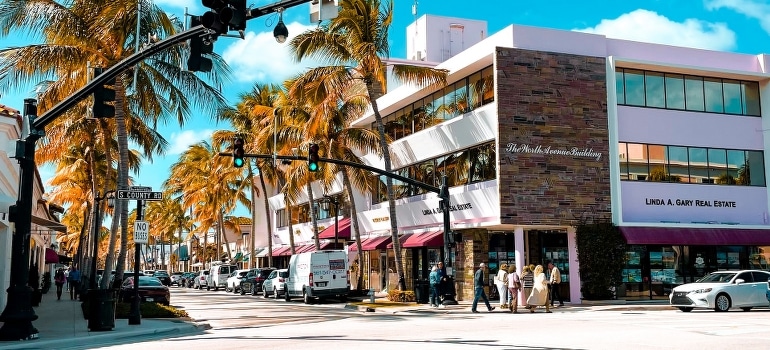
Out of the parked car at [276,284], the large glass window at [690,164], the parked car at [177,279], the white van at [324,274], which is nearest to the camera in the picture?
the large glass window at [690,164]

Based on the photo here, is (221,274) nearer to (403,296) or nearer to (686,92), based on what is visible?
(403,296)

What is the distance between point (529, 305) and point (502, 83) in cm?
919

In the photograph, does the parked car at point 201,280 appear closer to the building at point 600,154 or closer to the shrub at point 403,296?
the building at point 600,154

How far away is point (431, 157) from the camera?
116 feet

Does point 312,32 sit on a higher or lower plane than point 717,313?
higher

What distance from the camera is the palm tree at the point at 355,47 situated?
30.7 metres

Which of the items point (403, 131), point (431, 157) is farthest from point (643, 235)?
point (403, 131)

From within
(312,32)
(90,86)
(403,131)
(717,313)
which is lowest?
(717,313)

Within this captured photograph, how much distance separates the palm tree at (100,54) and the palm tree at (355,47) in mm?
7735

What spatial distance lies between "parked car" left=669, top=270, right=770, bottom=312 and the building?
18.6 feet

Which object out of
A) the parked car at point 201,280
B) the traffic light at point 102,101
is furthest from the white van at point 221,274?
the traffic light at point 102,101

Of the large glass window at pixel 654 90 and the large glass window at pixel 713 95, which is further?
the large glass window at pixel 713 95

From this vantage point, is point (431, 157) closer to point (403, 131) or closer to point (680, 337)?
point (403, 131)

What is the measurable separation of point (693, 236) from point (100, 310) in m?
23.3
